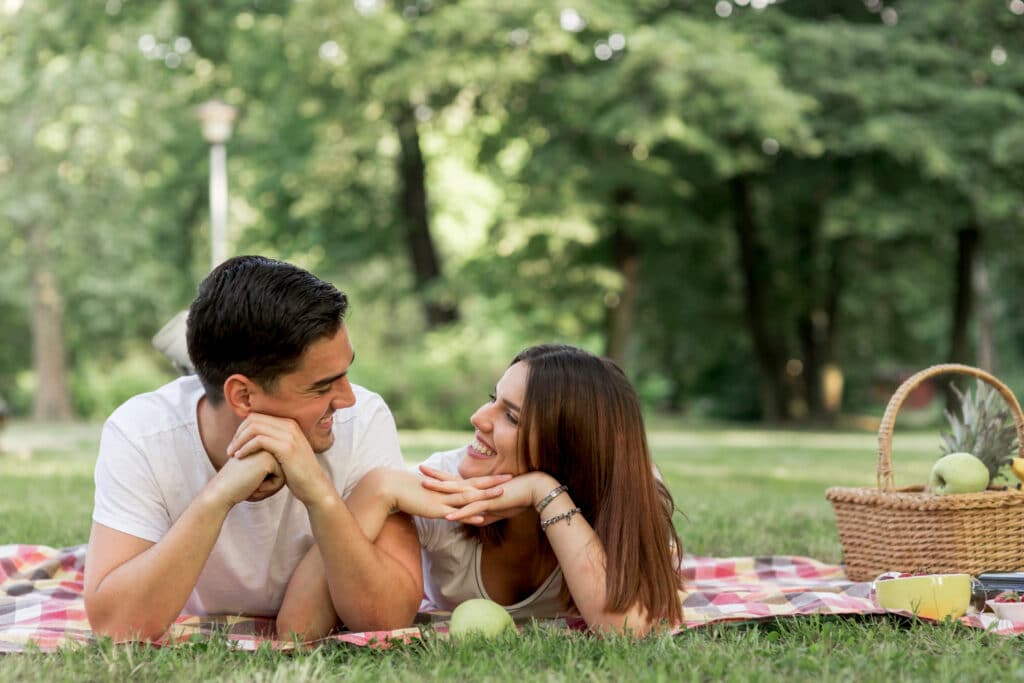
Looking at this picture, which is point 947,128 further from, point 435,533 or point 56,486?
point 435,533

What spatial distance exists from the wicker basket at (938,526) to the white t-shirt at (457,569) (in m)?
1.63

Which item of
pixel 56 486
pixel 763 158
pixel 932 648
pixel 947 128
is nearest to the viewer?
pixel 932 648

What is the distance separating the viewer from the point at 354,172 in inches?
876

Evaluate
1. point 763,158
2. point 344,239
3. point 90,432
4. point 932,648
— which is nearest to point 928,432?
point 763,158

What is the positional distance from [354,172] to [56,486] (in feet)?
46.3

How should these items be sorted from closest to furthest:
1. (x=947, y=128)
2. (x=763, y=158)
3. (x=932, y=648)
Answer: (x=932, y=648)
(x=947, y=128)
(x=763, y=158)

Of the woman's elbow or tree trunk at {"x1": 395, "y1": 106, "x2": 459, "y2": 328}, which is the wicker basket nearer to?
the woman's elbow

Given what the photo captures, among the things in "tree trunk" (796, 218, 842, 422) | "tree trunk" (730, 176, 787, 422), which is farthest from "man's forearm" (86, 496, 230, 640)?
"tree trunk" (796, 218, 842, 422)

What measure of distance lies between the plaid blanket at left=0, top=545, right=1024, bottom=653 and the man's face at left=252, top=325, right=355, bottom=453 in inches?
27.6

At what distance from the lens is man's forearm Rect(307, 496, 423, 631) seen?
3.43 metres

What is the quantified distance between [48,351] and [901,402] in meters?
25.7

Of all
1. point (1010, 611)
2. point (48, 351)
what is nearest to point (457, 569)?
point (1010, 611)

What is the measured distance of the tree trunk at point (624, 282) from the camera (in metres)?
20.2

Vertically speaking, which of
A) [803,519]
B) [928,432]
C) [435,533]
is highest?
[435,533]
